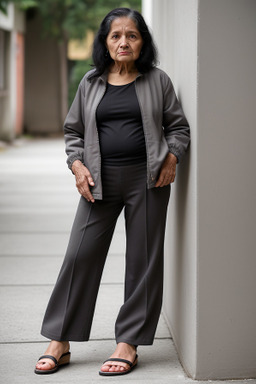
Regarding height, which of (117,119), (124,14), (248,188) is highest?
(124,14)

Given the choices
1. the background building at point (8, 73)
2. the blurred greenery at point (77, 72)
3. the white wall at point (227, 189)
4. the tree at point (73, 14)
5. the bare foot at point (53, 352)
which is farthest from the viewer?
the blurred greenery at point (77, 72)

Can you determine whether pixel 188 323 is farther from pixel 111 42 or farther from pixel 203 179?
pixel 111 42

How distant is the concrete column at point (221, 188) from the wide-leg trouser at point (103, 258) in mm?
228

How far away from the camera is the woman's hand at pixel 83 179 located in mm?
3744

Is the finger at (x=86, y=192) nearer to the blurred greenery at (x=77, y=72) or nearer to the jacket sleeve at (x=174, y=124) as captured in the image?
the jacket sleeve at (x=174, y=124)

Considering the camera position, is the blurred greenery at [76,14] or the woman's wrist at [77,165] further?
the blurred greenery at [76,14]

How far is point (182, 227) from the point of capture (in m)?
4.01

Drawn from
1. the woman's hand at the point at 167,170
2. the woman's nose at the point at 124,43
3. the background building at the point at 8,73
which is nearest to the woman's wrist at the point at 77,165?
the woman's hand at the point at 167,170

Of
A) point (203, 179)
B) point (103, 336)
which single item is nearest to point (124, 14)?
point (203, 179)

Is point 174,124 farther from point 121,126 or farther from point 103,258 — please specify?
point 103,258

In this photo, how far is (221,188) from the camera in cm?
352

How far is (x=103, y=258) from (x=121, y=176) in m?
0.47

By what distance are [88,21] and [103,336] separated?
19504 mm

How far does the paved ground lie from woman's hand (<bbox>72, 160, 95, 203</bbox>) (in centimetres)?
94
